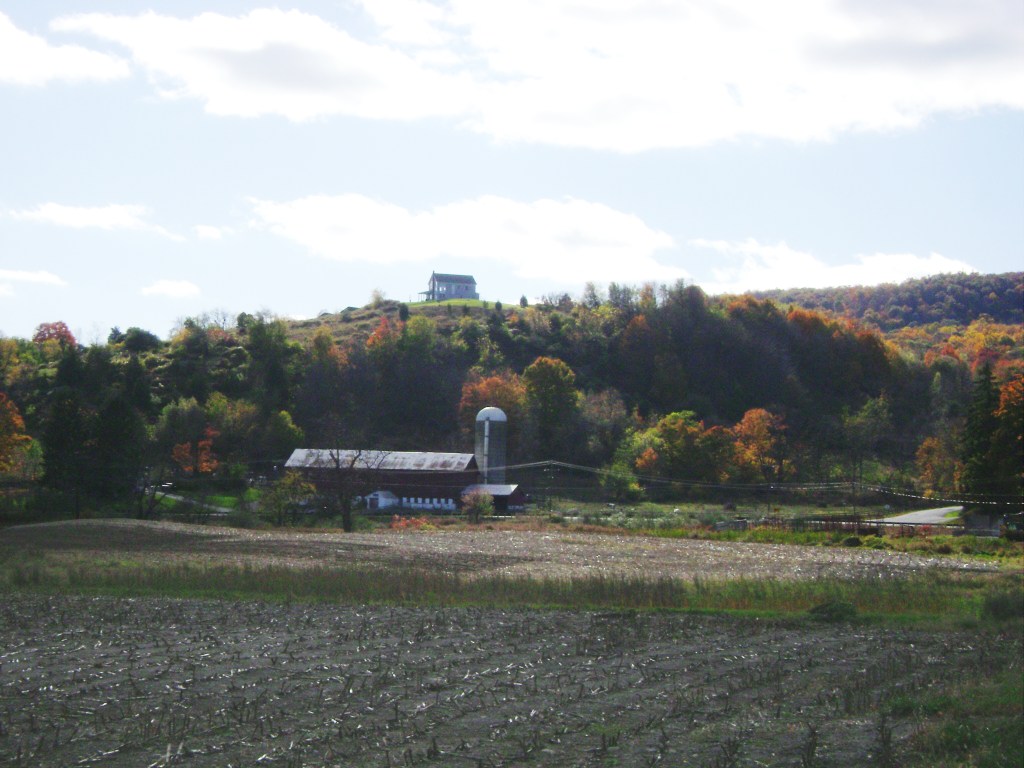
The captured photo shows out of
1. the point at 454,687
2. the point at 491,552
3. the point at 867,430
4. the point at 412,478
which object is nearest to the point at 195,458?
the point at 412,478

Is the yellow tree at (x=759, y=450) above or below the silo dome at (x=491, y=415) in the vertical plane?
below

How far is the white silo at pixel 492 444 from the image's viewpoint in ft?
302

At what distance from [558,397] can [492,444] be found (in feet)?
57.9

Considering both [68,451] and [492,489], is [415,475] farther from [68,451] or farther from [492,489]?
[68,451]

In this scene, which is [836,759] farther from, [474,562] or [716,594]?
[474,562]

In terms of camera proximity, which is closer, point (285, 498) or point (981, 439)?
point (981, 439)

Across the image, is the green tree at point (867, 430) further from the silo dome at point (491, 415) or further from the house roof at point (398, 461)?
the house roof at point (398, 461)

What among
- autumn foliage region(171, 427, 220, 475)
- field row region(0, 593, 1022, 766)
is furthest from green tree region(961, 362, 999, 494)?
autumn foliage region(171, 427, 220, 475)

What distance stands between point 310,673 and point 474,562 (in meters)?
23.4

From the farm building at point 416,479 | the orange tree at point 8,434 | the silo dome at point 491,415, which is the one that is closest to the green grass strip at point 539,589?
the orange tree at point 8,434

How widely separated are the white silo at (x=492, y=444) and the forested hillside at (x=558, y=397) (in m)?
7.15

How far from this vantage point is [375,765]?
37.5ft

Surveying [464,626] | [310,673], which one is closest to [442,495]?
[464,626]

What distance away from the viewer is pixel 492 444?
93688 millimetres
